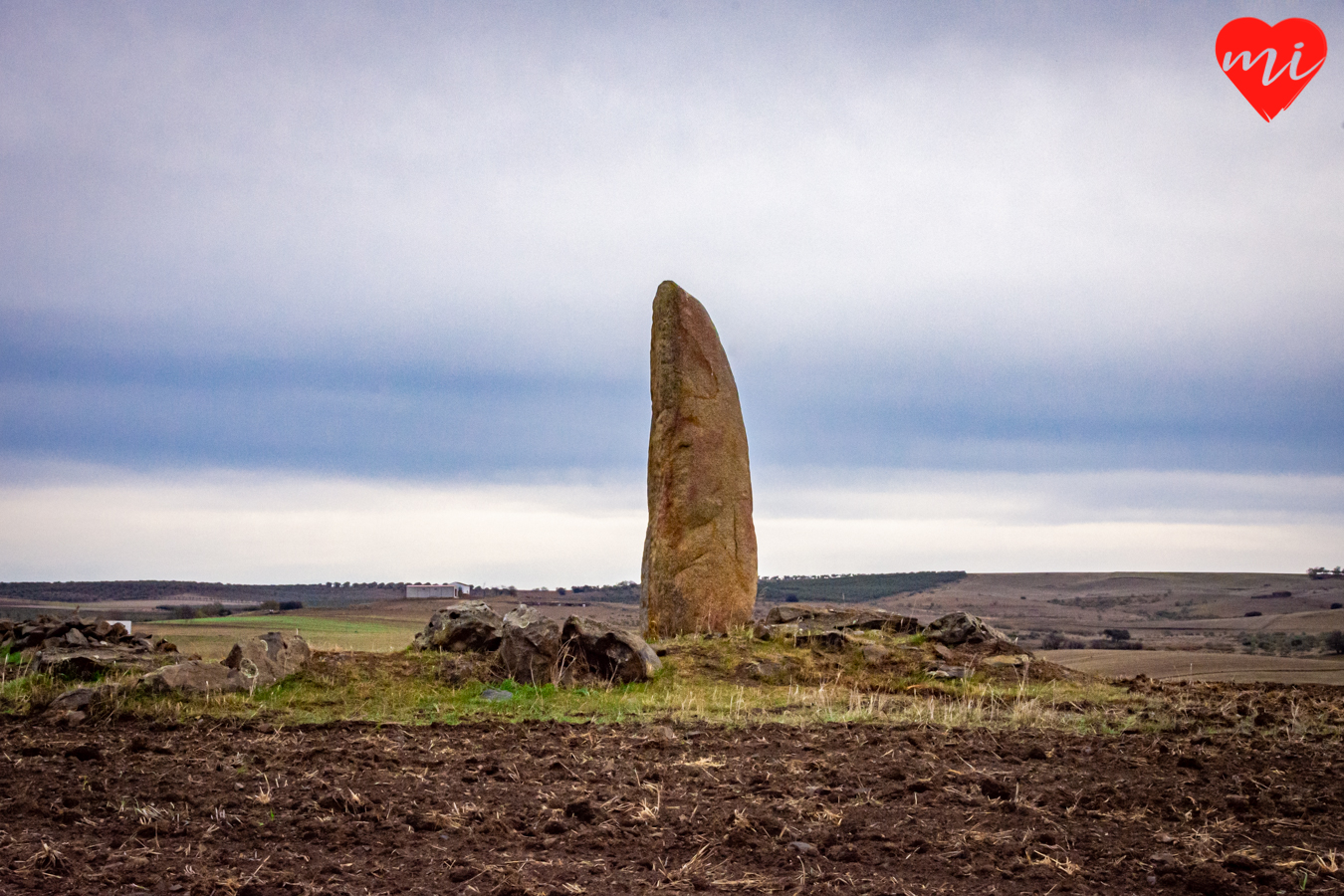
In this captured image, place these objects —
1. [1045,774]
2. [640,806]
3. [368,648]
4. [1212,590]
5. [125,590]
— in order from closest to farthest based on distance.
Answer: [640,806] < [1045,774] < [368,648] < [125,590] < [1212,590]

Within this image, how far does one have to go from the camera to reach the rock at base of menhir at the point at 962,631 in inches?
682

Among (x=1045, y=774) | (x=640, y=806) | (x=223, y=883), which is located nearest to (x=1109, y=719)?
(x=1045, y=774)

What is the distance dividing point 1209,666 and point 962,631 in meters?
4.78

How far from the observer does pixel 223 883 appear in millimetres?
5449

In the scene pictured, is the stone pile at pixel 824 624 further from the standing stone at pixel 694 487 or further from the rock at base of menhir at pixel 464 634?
the rock at base of menhir at pixel 464 634

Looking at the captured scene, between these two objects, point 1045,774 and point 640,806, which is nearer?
point 640,806

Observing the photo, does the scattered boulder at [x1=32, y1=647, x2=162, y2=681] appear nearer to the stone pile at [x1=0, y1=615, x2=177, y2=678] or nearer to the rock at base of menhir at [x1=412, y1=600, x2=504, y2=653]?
the stone pile at [x1=0, y1=615, x2=177, y2=678]

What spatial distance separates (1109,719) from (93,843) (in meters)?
9.17

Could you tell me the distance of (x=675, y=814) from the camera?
6.76 m

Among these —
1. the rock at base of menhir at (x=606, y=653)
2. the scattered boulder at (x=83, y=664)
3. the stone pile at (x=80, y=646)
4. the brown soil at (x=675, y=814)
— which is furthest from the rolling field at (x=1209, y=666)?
the stone pile at (x=80, y=646)

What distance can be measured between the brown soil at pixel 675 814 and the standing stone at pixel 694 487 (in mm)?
8578

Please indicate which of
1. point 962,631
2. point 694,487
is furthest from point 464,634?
point 962,631

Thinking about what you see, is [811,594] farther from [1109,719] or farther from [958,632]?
[1109,719]

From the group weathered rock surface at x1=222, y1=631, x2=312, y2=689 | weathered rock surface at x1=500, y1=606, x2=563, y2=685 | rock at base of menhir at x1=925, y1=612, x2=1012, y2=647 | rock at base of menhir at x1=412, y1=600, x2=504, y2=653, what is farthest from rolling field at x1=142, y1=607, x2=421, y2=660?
rock at base of menhir at x1=925, y1=612, x2=1012, y2=647
